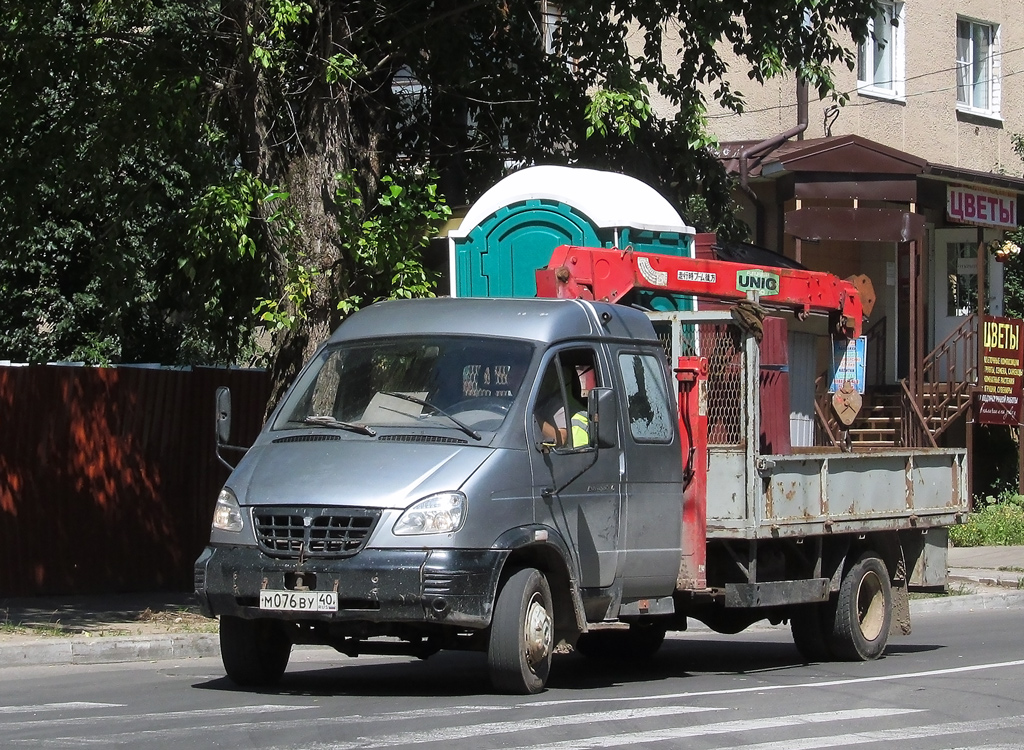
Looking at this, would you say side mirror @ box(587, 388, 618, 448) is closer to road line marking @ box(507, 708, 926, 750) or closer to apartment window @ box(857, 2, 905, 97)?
road line marking @ box(507, 708, 926, 750)

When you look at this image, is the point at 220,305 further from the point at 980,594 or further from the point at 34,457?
the point at 980,594

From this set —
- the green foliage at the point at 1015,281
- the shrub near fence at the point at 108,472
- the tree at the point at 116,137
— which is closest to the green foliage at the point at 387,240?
the tree at the point at 116,137

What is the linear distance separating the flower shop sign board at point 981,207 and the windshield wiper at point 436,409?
18.8 meters

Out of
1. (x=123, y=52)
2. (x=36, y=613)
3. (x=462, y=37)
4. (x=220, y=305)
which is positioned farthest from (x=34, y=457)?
(x=462, y=37)

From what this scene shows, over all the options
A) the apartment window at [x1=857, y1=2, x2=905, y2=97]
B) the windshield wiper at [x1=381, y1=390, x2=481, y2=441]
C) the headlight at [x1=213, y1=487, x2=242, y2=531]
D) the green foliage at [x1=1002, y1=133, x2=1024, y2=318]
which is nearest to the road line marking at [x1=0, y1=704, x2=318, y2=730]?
the headlight at [x1=213, y1=487, x2=242, y2=531]

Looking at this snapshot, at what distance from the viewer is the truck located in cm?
805

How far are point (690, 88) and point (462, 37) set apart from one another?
3.23 metres

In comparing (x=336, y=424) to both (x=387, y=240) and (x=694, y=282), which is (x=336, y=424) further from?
(x=387, y=240)

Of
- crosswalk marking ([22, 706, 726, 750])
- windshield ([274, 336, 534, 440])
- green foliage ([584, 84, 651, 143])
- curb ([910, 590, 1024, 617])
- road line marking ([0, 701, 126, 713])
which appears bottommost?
curb ([910, 590, 1024, 617])

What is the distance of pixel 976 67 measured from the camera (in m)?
30.1

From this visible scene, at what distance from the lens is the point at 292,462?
8.44m

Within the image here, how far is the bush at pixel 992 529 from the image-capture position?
2258 centimetres

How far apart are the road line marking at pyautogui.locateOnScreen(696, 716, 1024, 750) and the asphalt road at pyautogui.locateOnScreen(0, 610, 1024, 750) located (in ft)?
0.04

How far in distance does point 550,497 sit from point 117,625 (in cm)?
524
